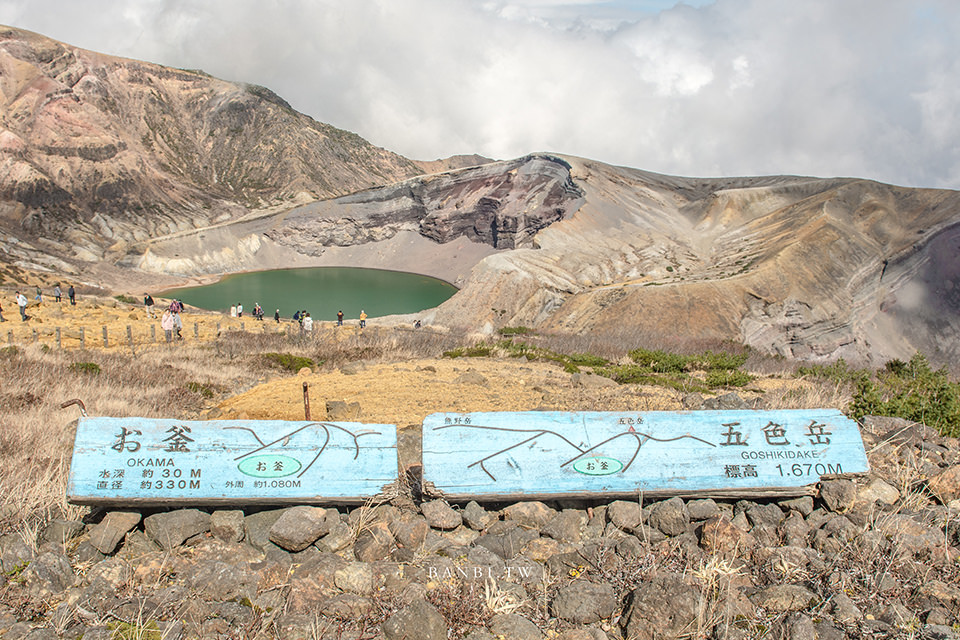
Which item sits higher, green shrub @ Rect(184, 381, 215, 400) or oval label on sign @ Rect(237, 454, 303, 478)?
green shrub @ Rect(184, 381, 215, 400)

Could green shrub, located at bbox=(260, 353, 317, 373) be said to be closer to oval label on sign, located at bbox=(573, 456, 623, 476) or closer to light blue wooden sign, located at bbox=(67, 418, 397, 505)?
light blue wooden sign, located at bbox=(67, 418, 397, 505)

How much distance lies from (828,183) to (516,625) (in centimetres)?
7508

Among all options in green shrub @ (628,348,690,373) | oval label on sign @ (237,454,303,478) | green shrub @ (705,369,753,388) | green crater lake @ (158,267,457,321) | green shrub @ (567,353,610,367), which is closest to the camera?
oval label on sign @ (237,454,303,478)

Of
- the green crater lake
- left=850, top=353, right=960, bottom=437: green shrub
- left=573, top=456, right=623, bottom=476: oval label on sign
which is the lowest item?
left=573, top=456, right=623, bottom=476: oval label on sign

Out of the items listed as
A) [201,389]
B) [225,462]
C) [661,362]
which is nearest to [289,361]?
[201,389]

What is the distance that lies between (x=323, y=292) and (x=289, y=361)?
4912 cm

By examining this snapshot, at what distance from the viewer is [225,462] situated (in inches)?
189

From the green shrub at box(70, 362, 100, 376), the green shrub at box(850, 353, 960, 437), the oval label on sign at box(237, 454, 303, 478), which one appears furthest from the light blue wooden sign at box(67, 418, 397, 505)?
the green shrub at box(70, 362, 100, 376)

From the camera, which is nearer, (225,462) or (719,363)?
(225,462)

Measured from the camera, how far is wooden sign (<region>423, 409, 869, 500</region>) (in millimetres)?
5004

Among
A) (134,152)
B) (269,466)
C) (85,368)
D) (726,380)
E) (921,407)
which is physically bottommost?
(269,466)

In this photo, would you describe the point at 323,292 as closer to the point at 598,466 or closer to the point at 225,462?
the point at 225,462

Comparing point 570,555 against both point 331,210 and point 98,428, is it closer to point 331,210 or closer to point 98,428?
point 98,428

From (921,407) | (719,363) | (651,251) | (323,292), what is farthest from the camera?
(323,292)
